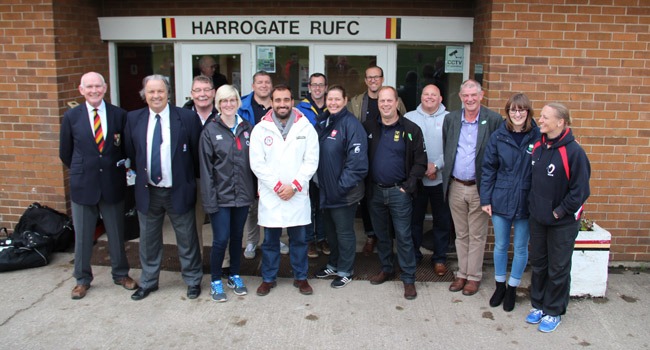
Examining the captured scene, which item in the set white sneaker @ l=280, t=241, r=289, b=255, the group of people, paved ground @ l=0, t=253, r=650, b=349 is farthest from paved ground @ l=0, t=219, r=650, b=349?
white sneaker @ l=280, t=241, r=289, b=255

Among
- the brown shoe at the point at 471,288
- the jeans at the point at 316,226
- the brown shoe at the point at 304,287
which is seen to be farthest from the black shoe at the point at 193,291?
the brown shoe at the point at 471,288

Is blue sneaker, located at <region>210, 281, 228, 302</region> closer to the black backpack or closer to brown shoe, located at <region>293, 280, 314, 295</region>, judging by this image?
brown shoe, located at <region>293, 280, 314, 295</region>

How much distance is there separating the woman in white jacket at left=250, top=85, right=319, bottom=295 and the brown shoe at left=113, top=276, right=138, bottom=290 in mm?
1281

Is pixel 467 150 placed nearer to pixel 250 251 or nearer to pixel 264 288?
pixel 264 288

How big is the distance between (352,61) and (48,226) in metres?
3.70

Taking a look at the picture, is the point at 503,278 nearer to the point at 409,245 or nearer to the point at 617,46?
the point at 409,245

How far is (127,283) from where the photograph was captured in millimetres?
5359

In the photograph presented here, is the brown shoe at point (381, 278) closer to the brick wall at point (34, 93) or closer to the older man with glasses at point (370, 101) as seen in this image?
the older man with glasses at point (370, 101)

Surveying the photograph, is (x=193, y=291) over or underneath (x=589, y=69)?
underneath

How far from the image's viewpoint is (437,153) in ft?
18.2

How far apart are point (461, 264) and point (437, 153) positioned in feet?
3.31

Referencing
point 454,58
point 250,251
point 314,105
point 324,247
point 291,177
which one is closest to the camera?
point 291,177

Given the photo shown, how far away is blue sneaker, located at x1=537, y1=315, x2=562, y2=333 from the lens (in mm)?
4590

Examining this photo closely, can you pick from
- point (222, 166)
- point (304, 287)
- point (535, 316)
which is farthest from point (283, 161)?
point (535, 316)
